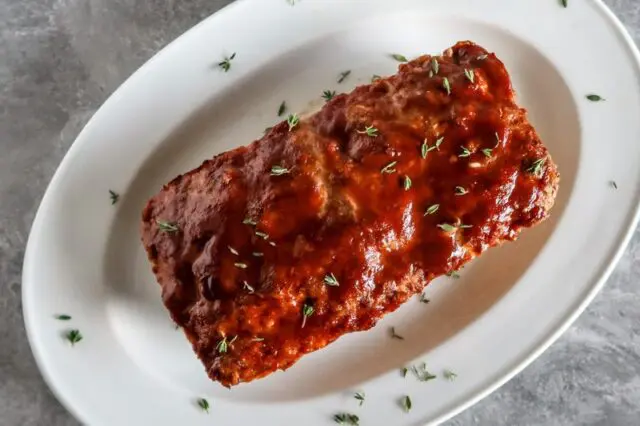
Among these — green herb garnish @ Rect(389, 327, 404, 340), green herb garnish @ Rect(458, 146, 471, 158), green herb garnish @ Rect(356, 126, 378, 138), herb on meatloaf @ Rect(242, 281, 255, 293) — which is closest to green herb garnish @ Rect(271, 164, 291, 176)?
green herb garnish @ Rect(356, 126, 378, 138)

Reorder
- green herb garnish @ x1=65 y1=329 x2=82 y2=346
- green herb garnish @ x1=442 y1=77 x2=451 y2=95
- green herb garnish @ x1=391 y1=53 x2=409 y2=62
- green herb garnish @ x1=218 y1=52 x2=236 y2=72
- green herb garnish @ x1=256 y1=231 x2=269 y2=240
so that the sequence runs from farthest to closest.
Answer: green herb garnish @ x1=391 y1=53 x2=409 y2=62
green herb garnish @ x1=218 y1=52 x2=236 y2=72
green herb garnish @ x1=65 y1=329 x2=82 y2=346
green herb garnish @ x1=442 y1=77 x2=451 y2=95
green herb garnish @ x1=256 y1=231 x2=269 y2=240

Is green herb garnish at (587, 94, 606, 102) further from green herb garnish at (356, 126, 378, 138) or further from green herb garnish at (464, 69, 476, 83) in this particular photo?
green herb garnish at (356, 126, 378, 138)

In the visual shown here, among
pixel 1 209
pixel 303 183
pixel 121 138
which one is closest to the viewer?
pixel 303 183

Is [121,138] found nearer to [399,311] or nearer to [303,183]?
Answer: [303,183]

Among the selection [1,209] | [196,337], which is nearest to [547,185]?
[196,337]

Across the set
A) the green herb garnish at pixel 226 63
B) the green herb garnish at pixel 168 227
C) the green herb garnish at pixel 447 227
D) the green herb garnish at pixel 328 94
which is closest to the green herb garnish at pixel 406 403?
the green herb garnish at pixel 447 227
